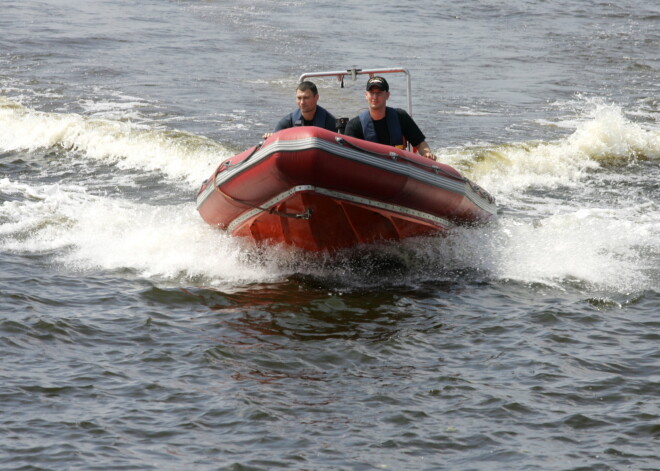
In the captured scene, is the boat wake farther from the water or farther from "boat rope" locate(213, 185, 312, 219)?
"boat rope" locate(213, 185, 312, 219)

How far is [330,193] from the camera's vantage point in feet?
20.7

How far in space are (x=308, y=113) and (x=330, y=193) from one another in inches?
41.5

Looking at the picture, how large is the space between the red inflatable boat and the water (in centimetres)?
25

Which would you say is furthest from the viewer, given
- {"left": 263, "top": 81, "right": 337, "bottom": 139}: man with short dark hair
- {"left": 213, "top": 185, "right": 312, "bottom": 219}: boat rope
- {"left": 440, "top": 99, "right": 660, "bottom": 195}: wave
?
{"left": 440, "top": 99, "right": 660, "bottom": 195}: wave

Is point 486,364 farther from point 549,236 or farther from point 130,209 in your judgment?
point 130,209

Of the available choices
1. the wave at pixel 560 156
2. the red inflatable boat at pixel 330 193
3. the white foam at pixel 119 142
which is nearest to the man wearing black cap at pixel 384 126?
the red inflatable boat at pixel 330 193

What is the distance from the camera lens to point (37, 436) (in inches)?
170

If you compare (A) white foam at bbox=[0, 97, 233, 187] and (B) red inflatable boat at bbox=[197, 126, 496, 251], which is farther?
(A) white foam at bbox=[0, 97, 233, 187]

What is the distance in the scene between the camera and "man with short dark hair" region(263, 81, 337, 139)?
23.0ft

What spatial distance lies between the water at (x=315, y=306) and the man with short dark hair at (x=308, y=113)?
3.35ft

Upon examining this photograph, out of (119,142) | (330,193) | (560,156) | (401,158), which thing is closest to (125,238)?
(330,193)

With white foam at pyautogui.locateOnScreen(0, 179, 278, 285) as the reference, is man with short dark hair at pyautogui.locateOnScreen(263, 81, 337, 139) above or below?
above

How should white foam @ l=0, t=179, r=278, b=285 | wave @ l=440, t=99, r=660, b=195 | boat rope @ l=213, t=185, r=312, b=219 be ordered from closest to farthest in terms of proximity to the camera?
boat rope @ l=213, t=185, r=312, b=219 → white foam @ l=0, t=179, r=278, b=285 → wave @ l=440, t=99, r=660, b=195

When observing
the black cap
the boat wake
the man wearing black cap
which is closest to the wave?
the boat wake
